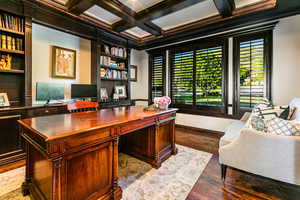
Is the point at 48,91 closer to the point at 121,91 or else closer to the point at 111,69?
the point at 111,69

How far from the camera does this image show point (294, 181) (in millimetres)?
1338

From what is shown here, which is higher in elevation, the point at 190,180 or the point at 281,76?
the point at 281,76

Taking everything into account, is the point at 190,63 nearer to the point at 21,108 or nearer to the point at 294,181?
the point at 294,181

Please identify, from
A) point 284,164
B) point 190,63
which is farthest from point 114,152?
point 190,63

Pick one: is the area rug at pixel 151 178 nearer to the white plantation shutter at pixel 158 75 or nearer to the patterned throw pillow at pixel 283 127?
the patterned throw pillow at pixel 283 127

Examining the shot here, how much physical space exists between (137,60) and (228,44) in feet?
10.0

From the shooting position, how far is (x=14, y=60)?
2.60 meters

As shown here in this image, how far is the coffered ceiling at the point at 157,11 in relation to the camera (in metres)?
2.66

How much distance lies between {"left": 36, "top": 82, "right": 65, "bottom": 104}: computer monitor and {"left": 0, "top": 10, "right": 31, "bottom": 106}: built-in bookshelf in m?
0.16

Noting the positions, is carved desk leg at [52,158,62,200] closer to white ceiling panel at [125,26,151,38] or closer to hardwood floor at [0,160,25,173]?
hardwood floor at [0,160,25,173]

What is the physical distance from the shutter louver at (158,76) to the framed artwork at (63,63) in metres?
2.55

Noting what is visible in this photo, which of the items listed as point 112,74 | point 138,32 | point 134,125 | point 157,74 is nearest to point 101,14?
point 138,32

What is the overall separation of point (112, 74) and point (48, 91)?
5.77ft

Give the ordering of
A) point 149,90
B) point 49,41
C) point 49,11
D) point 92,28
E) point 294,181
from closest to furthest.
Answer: point 294,181 → point 49,11 → point 49,41 → point 92,28 → point 149,90
